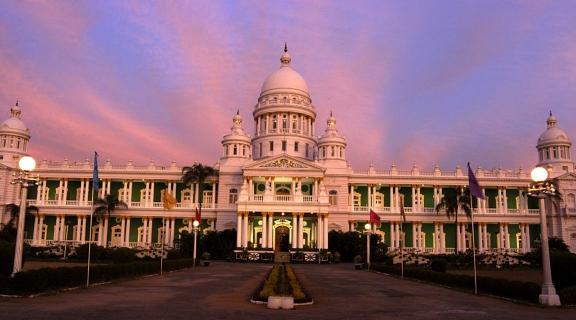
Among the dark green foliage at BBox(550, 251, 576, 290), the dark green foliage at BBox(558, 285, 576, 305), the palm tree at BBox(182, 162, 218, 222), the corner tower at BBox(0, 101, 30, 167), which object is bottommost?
the dark green foliage at BBox(558, 285, 576, 305)

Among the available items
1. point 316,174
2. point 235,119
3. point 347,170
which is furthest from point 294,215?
point 235,119

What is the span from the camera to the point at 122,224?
74688mm

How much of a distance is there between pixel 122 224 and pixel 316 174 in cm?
2897

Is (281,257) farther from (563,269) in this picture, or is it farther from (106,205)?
(563,269)

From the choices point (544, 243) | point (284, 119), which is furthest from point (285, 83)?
point (544, 243)

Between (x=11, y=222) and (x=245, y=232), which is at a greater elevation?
(x=11, y=222)

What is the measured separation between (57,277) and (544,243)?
59.2 ft

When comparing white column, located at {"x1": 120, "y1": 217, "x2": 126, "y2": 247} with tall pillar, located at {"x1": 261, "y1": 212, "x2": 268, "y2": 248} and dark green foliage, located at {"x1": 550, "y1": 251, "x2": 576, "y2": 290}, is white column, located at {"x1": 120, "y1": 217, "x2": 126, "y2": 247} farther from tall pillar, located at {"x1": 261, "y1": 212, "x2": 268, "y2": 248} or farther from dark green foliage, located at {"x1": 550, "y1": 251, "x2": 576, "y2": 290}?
dark green foliage, located at {"x1": 550, "y1": 251, "x2": 576, "y2": 290}

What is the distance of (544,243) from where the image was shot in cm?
1852

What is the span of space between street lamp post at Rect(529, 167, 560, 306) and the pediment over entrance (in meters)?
48.7

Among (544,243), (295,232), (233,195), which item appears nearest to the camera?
(544,243)

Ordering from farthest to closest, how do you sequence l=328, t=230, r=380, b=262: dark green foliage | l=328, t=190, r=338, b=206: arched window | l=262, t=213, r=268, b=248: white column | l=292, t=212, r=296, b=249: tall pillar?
l=328, t=190, r=338, b=206: arched window, l=292, t=212, r=296, b=249: tall pillar, l=262, t=213, r=268, b=248: white column, l=328, t=230, r=380, b=262: dark green foliage

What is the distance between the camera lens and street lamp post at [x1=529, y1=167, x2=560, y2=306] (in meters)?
17.8

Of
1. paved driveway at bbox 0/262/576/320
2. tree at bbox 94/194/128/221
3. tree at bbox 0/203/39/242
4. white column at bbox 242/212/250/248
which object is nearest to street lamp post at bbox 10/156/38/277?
paved driveway at bbox 0/262/576/320
